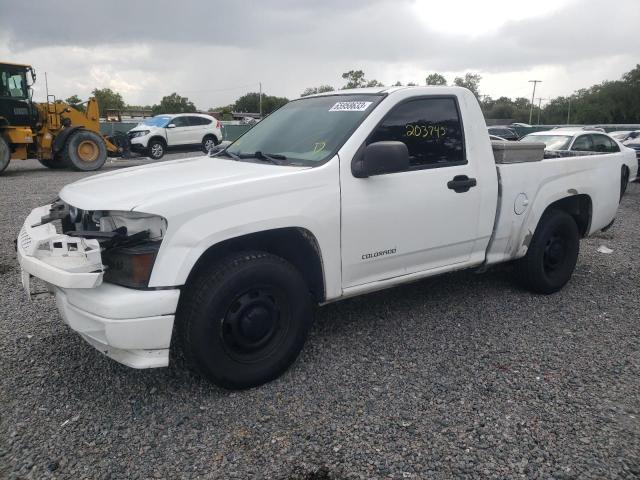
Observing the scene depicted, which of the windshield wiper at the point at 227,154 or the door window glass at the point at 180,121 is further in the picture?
the door window glass at the point at 180,121

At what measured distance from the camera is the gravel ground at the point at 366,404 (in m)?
2.51

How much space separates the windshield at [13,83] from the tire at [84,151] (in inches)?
65.8

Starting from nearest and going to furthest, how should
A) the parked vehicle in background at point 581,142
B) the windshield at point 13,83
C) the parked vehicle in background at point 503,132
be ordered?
1. the parked vehicle in background at point 581,142
2. the windshield at point 13,83
3. the parked vehicle in background at point 503,132

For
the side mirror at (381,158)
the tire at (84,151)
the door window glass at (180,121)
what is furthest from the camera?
the door window glass at (180,121)

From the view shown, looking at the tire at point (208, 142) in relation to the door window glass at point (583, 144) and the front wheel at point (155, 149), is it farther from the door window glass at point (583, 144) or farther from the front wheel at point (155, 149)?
the door window glass at point (583, 144)

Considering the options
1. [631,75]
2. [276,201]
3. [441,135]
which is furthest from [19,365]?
[631,75]

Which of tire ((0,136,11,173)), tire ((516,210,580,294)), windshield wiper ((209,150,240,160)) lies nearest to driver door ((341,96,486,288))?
tire ((516,210,580,294))

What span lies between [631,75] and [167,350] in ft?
267

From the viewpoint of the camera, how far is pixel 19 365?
3.42m

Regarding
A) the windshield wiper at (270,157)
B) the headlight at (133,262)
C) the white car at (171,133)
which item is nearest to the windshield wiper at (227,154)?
the windshield wiper at (270,157)

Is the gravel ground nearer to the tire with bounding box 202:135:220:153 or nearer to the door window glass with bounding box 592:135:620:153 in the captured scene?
the door window glass with bounding box 592:135:620:153

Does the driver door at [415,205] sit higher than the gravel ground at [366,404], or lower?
higher

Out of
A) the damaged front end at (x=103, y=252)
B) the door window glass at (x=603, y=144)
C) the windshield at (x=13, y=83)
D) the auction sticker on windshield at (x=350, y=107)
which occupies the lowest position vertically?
the damaged front end at (x=103, y=252)

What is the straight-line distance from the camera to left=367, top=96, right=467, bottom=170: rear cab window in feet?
11.9
